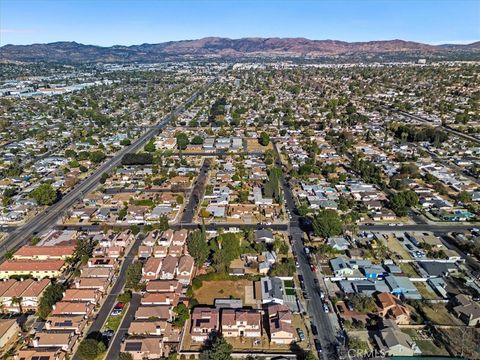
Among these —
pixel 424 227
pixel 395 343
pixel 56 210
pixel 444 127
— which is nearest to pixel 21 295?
pixel 56 210

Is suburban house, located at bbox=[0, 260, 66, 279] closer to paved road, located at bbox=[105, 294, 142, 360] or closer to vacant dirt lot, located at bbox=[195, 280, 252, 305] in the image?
paved road, located at bbox=[105, 294, 142, 360]

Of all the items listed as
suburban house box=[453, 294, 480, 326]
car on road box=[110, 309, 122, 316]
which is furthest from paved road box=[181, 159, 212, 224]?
suburban house box=[453, 294, 480, 326]

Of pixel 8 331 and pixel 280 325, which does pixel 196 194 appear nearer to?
pixel 280 325

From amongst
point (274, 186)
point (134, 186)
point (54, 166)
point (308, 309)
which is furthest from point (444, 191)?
point (54, 166)

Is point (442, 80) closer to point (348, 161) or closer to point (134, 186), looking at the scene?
point (348, 161)

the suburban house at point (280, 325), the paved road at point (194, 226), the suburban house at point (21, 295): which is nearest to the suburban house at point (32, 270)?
the suburban house at point (21, 295)
